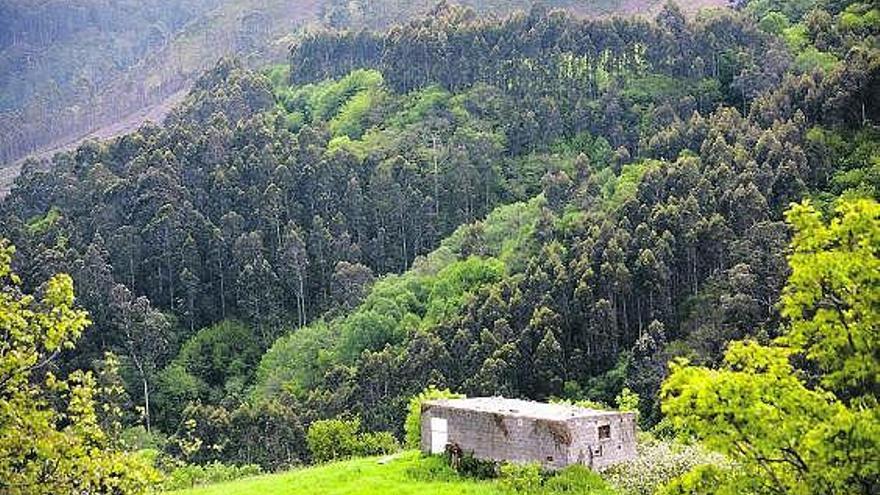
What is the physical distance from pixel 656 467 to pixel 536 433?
4.93m

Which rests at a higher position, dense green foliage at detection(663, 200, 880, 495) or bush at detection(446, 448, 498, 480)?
dense green foliage at detection(663, 200, 880, 495)

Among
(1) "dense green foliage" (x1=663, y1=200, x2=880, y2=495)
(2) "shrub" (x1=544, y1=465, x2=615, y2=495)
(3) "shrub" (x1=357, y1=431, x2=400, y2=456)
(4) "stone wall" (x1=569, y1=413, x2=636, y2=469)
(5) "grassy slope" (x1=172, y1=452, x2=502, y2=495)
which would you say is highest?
(1) "dense green foliage" (x1=663, y1=200, x2=880, y2=495)

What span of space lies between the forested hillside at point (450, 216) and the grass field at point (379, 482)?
3989mm

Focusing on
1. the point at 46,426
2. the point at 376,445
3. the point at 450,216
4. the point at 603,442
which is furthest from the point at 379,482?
the point at 450,216

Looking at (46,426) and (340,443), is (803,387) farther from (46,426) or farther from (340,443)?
(340,443)

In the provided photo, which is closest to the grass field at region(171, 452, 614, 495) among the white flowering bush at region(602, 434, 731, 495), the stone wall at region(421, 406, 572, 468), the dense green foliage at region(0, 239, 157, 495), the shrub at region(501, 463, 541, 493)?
the shrub at region(501, 463, 541, 493)

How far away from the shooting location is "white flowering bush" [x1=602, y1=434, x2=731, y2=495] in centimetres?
3791

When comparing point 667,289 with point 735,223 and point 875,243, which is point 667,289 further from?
point 875,243

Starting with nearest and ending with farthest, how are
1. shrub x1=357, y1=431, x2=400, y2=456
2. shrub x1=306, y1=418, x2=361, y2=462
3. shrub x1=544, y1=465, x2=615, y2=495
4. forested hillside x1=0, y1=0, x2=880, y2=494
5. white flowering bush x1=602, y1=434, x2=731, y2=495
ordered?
white flowering bush x1=602, y1=434, x2=731, y2=495 < shrub x1=544, y1=465, x2=615, y2=495 < shrub x1=357, y1=431, x2=400, y2=456 < shrub x1=306, y1=418, x2=361, y2=462 < forested hillside x1=0, y1=0, x2=880, y2=494

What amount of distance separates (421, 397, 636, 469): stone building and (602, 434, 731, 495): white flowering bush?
99cm

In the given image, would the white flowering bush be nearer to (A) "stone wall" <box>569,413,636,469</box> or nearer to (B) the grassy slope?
(A) "stone wall" <box>569,413,636,469</box>

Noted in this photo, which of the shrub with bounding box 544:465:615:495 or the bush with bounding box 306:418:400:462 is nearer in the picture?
the shrub with bounding box 544:465:615:495

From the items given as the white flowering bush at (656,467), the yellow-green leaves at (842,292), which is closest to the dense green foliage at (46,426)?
the yellow-green leaves at (842,292)

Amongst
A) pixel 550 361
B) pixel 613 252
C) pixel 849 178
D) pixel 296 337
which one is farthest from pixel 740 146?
pixel 296 337
